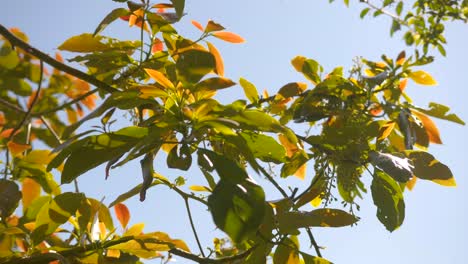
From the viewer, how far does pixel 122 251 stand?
44.1 inches

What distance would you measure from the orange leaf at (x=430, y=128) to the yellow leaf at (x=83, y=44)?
33.7 inches

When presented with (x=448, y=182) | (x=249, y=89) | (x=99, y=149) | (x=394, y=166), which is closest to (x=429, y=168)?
(x=448, y=182)

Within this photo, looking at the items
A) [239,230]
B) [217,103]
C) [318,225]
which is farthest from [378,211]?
[239,230]

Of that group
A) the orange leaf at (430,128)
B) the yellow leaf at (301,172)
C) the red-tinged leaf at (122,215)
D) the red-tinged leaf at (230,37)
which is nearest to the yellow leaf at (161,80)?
the red-tinged leaf at (230,37)

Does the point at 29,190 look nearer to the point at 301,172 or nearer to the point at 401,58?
the point at 301,172

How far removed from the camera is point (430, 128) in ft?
4.60

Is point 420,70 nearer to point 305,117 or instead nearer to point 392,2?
point 305,117

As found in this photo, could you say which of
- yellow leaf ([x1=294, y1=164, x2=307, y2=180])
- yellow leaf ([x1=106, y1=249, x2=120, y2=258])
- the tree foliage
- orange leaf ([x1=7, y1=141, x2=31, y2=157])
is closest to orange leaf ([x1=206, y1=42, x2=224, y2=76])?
the tree foliage

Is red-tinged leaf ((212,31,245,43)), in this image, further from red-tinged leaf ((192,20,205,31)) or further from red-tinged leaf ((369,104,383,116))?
red-tinged leaf ((369,104,383,116))

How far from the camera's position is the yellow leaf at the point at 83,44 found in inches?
44.1

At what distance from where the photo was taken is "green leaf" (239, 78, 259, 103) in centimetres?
120

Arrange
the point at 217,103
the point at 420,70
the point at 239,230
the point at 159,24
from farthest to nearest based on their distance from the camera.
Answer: the point at 420,70
the point at 159,24
the point at 217,103
the point at 239,230

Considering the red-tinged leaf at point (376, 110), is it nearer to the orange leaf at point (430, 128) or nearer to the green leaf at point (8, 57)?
the orange leaf at point (430, 128)

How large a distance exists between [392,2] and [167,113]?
95.2 inches
